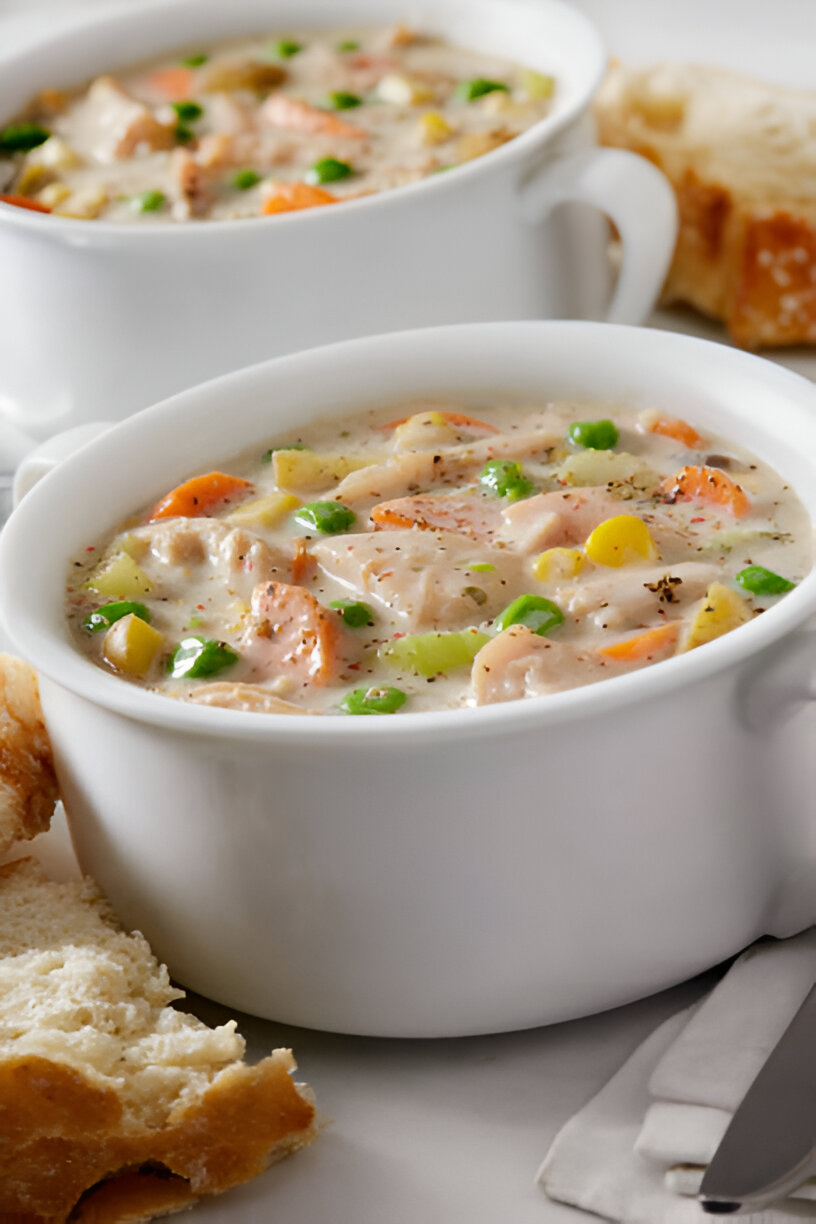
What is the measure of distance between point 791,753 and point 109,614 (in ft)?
2.89

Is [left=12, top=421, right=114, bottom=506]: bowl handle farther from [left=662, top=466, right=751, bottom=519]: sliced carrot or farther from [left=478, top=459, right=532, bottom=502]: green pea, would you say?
[left=662, top=466, right=751, bottom=519]: sliced carrot

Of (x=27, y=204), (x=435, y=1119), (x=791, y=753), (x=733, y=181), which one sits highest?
(x=27, y=204)

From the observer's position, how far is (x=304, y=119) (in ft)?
12.0

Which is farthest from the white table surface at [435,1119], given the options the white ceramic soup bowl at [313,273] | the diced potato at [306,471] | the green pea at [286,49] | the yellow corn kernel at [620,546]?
the green pea at [286,49]

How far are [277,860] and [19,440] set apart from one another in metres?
1.73

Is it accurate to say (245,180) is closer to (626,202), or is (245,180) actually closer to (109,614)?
(626,202)

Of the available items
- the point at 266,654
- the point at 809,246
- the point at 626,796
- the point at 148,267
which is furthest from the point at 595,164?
the point at 626,796

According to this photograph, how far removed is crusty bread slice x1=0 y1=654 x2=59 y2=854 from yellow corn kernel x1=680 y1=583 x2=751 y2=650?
2.85 ft

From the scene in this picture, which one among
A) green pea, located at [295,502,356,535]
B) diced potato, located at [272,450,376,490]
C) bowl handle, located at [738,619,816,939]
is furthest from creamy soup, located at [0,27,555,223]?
bowl handle, located at [738,619,816,939]

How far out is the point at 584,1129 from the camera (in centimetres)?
185

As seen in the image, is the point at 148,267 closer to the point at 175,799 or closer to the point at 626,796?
the point at 175,799

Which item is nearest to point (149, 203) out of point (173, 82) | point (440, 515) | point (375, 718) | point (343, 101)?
point (343, 101)

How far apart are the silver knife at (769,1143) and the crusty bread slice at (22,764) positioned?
1000 millimetres

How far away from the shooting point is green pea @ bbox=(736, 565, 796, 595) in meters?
2.13
